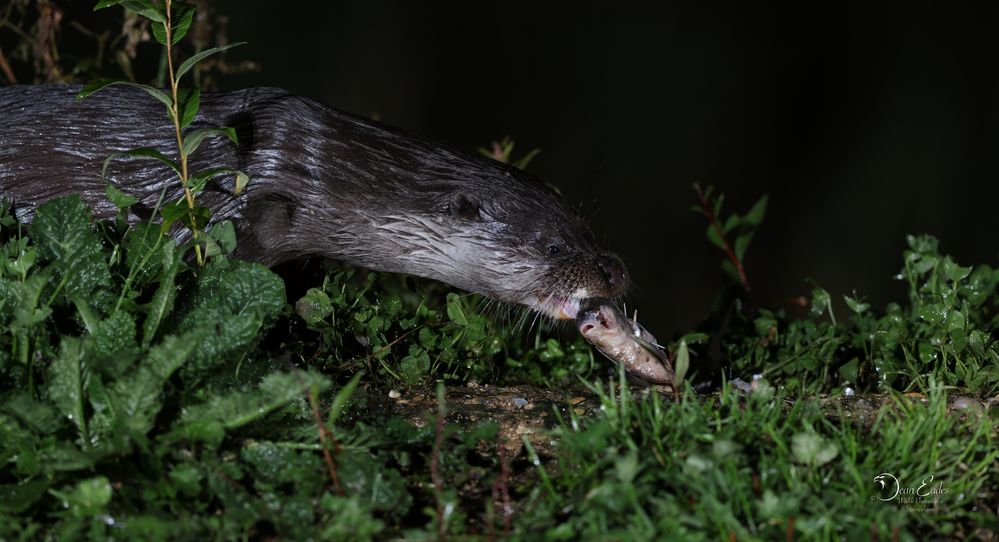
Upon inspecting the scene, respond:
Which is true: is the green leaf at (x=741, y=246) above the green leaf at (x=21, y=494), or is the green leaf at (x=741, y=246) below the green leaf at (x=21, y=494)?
below

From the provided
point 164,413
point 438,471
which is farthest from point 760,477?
point 164,413

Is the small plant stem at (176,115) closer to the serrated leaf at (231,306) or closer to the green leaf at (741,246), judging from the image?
the serrated leaf at (231,306)

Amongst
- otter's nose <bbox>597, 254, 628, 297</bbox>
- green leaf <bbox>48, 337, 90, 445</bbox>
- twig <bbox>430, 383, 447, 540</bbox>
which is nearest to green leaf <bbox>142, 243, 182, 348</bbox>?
green leaf <bbox>48, 337, 90, 445</bbox>

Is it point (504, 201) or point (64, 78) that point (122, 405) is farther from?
point (64, 78)

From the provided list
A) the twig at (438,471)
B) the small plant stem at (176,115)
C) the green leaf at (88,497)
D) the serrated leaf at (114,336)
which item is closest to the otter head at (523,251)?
the small plant stem at (176,115)

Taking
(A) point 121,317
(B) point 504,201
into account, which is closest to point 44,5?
(B) point 504,201

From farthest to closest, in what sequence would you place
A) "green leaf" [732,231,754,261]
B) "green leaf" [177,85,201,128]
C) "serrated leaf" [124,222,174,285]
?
"green leaf" [732,231,754,261] < "green leaf" [177,85,201,128] < "serrated leaf" [124,222,174,285]

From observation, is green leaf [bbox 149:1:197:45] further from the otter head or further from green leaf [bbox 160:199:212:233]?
the otter head
